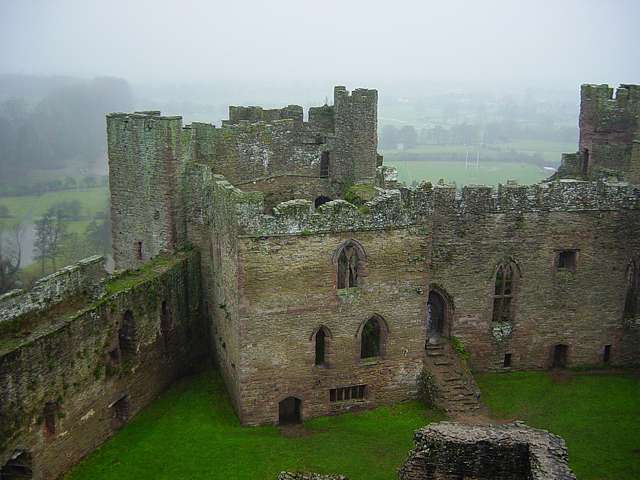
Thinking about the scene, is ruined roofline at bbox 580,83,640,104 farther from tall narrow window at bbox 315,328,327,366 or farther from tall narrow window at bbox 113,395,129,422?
tall narrow window at bbox 113,395,129,422

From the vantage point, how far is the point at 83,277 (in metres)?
21.6

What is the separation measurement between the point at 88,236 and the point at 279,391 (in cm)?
4344

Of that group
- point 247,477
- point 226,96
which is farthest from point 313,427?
point 226,96

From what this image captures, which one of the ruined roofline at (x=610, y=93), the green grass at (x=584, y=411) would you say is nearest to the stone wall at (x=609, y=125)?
the ruined roofline at (x=610, y=93)

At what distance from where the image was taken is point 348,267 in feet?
69.5

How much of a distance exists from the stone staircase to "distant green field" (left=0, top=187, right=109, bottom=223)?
53151mm

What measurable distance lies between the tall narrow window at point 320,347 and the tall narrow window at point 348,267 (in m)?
1.56

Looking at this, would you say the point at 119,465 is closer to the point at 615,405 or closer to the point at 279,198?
the point at 279,198

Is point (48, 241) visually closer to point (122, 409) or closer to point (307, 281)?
point (122, 409)

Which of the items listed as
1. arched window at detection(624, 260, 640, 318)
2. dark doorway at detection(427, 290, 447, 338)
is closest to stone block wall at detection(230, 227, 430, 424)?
dark doorway at detection(427, 290, 447, 338)

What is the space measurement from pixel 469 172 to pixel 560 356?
158 feet

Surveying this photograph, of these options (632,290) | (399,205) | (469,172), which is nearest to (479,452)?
(399,205)

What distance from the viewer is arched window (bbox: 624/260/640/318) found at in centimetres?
2516

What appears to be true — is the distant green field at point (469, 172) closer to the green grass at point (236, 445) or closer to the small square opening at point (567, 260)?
the small square opening at point (567, 260)
